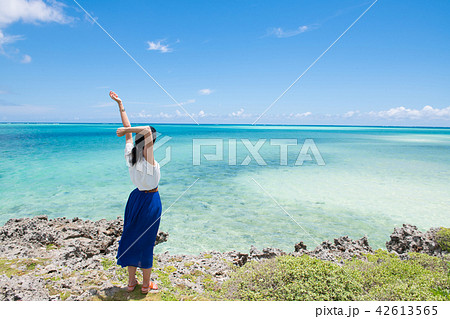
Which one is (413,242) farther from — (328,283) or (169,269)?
(169,269)

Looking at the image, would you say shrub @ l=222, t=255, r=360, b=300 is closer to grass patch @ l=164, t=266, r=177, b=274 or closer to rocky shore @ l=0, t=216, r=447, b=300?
rocky shore @ l=0, t=216, r=447, b=300

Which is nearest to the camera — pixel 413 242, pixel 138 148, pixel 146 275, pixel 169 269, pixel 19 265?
pixel 138 148

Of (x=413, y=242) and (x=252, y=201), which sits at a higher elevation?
(x=413, y=242)

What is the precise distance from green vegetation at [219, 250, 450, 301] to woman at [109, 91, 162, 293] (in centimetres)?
123

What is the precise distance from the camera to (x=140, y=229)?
346 cm

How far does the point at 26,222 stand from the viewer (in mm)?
6367

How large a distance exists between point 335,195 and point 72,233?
10.8 m

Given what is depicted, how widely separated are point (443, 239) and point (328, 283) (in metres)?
4.10

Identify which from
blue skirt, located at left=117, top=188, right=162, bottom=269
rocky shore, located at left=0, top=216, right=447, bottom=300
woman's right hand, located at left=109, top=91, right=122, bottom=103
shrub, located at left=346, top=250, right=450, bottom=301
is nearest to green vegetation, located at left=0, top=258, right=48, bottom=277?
Result: rocky shore, located at left=0, top=216, right=447, bottom=300

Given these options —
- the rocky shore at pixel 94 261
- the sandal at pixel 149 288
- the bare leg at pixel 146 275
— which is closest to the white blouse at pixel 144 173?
the bare leg at pixel 146 275

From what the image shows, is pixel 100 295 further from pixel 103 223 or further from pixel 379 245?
pixel 379 245

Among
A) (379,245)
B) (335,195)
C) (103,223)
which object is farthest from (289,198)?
(103,223)

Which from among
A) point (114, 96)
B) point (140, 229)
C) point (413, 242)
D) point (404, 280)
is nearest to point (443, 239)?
point (413, 242)

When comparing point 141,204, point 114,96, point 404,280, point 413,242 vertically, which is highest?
point 114,96
